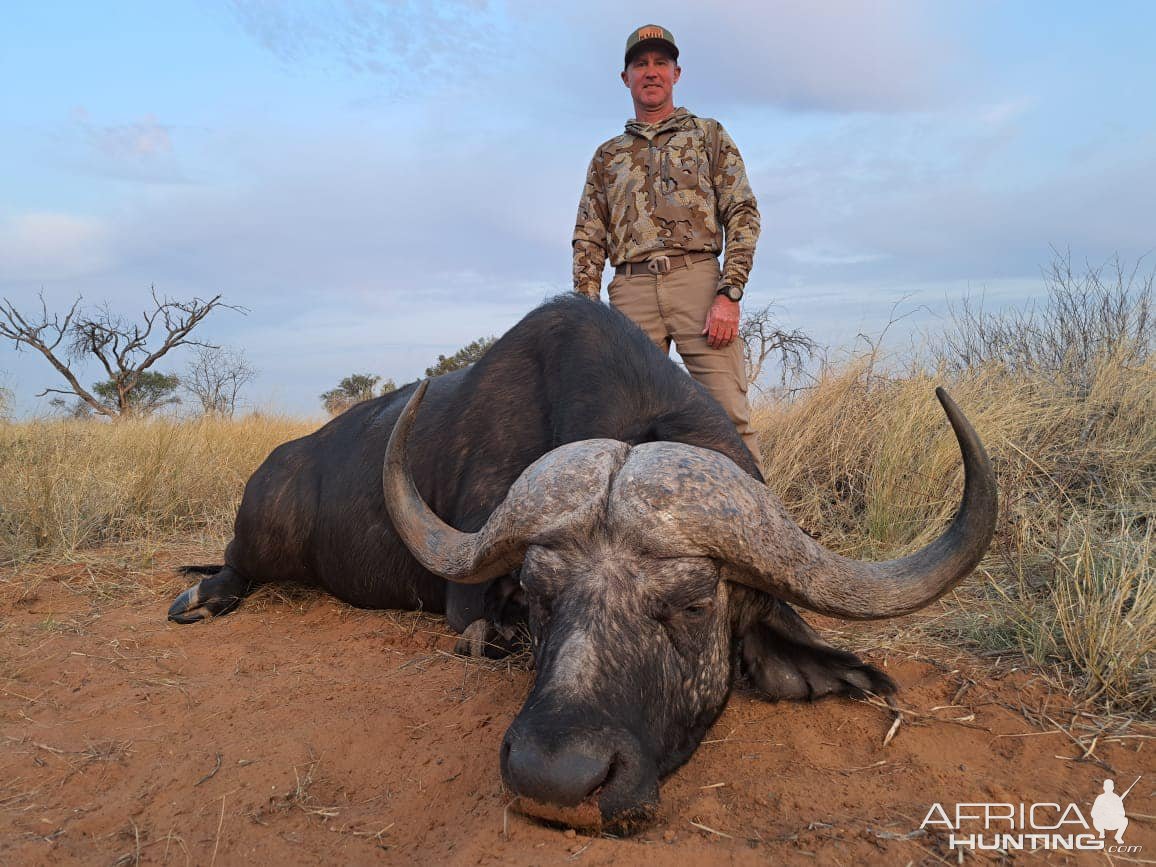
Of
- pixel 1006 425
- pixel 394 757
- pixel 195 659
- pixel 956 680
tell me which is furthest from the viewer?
pixel 1006 425

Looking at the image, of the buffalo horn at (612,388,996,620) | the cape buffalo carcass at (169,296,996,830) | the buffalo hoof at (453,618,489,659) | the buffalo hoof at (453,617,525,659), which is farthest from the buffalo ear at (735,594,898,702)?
the buffalo hoof at (453,618,489,659)

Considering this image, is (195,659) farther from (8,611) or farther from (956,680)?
(956,680)

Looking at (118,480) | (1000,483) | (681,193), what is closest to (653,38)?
(681,193)

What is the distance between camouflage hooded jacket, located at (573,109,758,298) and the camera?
5078 millimetres

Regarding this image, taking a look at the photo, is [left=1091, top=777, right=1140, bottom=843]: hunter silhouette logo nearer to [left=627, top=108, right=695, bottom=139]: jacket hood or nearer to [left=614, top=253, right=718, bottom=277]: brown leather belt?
[left=614, top=253, right=718, bottom=277]: brown leather belt

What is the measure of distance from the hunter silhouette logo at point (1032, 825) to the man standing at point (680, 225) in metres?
3.09

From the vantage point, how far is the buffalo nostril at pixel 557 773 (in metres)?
1.78

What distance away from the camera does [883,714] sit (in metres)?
2.62

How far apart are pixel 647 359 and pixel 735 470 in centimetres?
95

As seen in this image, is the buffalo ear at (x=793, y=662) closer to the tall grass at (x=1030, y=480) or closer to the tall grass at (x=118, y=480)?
the tall grass at (x=1030, y=480)

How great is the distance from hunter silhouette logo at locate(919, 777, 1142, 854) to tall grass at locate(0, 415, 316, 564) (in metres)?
5.36

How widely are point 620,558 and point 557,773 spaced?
66cm

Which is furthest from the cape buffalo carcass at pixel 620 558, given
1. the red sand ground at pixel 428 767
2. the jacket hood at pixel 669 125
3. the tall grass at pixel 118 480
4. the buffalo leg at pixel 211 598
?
the tall grass at pixel 118 480

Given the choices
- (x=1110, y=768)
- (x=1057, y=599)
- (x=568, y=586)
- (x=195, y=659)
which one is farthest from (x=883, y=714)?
(x=195, y=659)
